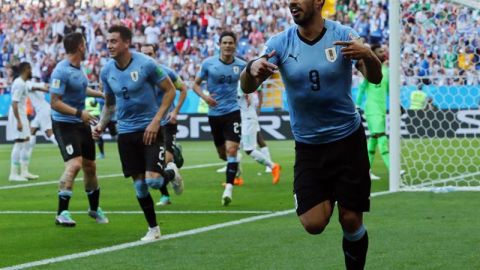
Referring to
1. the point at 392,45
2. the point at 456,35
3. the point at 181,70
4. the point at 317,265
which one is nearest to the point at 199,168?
the point at 456,35

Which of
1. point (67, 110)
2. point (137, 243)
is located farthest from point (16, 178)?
point (137, 243)

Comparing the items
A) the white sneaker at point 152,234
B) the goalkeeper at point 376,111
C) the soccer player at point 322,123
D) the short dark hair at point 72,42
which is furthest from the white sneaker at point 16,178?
the soccer player at point 322,123

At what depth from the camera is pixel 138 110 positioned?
1121 centimetres

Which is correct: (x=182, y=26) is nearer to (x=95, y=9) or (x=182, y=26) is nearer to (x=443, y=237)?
(x=95, y=9)

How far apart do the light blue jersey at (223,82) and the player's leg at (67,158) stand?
3.90 metres

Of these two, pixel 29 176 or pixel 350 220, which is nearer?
pixel 350 220

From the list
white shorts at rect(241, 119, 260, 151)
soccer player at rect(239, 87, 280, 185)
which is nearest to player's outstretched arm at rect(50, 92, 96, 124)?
soccer player at rect(239, 87, 280, 185)

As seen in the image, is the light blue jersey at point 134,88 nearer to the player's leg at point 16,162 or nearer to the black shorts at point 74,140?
the black shorts at point 74,140

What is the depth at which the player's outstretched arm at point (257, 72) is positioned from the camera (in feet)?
22.7

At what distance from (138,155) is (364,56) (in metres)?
4.63

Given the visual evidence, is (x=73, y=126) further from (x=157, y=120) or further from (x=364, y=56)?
(x=364, y=56)

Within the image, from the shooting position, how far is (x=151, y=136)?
10898mm

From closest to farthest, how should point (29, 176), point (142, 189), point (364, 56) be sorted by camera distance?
1. point (364, 56)
2. point (142, 189)
3. point (29, 176)

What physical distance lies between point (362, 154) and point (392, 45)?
8359 mm
